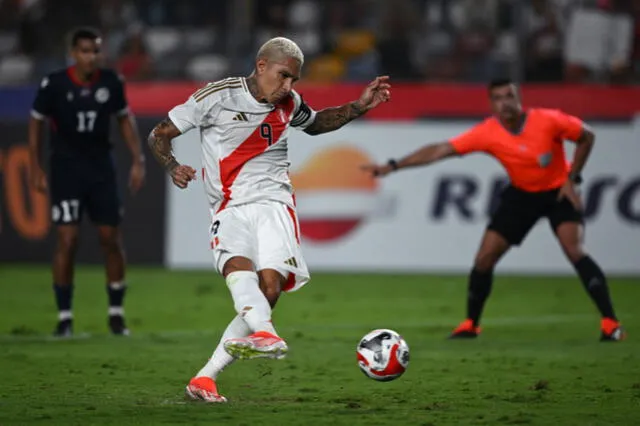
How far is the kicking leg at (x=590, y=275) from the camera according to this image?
441 inches

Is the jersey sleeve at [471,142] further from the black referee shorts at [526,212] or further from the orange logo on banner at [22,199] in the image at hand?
the orange logo on banner at [22,199]

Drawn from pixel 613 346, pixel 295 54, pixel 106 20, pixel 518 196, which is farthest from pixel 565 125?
pixel 106 20

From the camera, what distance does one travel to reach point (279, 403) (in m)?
7.67

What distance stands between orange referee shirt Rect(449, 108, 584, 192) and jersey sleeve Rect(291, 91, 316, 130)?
3584 millimetres

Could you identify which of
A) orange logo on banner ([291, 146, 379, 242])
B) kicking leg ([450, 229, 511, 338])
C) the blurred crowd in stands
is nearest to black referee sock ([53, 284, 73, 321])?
kicking leg ([450, 229, 511, 338])

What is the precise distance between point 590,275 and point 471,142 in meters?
1.44

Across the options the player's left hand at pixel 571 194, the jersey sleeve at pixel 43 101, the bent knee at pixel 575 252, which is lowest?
the bent knee at pixel 575 252

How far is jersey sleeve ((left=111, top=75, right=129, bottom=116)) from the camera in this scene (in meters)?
11.3

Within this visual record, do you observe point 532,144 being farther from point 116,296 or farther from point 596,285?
point 116,296

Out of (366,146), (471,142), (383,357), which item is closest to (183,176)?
(383,357)

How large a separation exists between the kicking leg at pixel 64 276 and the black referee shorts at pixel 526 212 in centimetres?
342

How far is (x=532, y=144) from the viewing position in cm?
1139

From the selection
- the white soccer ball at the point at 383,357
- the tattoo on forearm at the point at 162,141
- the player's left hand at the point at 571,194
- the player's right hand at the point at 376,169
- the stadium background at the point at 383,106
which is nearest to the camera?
the tattoo on forearm at the point at 162,141

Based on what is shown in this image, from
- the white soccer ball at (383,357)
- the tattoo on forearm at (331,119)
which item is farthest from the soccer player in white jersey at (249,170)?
the white soccer ball at (383,357)
